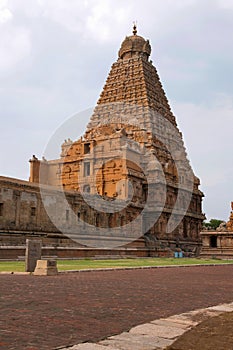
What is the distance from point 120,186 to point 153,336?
48870 millimetres

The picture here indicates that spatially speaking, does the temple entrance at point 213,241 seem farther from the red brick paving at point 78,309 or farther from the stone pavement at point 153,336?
the stone pavement at point 153,336

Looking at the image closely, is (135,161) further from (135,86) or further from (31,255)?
(31,255)

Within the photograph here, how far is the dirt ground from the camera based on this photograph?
17.9 ft

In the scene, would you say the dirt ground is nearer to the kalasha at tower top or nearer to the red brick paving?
the red brick paving

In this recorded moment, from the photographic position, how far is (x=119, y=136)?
190 feet

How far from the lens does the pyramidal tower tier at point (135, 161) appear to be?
5612cm

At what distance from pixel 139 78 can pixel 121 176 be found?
20661 mm

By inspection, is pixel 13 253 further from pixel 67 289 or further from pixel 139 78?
pixel 139 78

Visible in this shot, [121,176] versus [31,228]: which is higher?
[121,176]

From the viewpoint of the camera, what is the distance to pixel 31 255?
19609mm

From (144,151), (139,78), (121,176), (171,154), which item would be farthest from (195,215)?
(139,78)

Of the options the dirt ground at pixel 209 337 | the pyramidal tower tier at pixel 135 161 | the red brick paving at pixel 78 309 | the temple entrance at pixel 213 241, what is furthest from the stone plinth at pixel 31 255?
the temple entrance at pixel 213 241

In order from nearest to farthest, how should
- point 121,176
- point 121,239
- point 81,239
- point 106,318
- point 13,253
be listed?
point 106,318 < point 13,253 < point 81,239 < point 121,239 < point 121,176

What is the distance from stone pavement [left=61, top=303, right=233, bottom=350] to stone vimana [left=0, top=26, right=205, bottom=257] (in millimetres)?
27593
